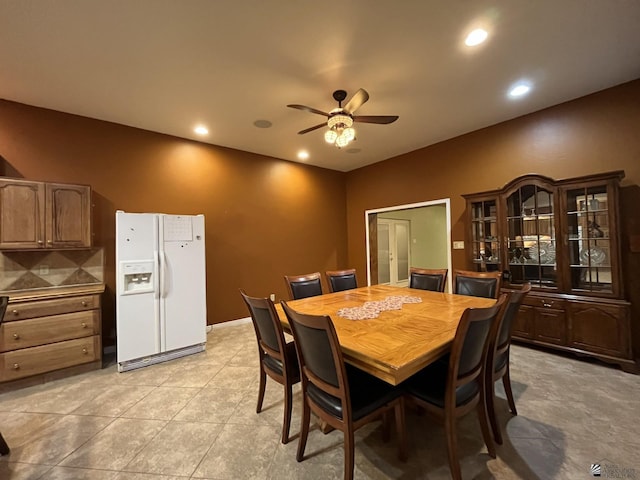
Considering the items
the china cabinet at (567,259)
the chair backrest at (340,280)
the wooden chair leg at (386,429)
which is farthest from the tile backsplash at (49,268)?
the china cabinet at (567,259)

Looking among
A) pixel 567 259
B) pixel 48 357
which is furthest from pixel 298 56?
pixel 48 357

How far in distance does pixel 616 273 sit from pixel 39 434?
5.18 meters

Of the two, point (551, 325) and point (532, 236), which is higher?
point (532, 236)

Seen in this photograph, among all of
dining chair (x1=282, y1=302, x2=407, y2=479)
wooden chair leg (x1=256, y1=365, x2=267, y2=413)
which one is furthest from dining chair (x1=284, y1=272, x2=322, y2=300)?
dining chair (x1=282, y1=302, x2=407, y2=479)

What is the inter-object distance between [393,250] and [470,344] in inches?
227

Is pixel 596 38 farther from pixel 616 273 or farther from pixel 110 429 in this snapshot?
pixel 110 429

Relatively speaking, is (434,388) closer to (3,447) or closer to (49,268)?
(3,447)

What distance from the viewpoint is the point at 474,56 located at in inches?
89.4

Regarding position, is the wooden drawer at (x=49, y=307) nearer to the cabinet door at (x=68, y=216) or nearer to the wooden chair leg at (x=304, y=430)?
the cabinet door at (x=68, y=216)

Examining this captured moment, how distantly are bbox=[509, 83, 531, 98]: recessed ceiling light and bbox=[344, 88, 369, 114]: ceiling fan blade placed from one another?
179cm

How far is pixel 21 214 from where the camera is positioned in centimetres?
266

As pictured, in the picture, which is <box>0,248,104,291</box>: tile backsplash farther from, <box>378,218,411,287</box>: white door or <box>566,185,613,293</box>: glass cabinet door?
<box>566,185,613,293</box>: glass cabinet door

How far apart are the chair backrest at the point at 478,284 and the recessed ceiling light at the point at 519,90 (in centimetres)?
198

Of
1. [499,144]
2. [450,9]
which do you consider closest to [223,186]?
[450,9]
